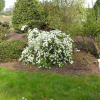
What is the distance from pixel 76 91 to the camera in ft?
10.6

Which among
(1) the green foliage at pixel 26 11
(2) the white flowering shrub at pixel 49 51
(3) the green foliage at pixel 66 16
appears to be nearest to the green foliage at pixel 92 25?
(2) the white flowering shrub at pixel 49 51

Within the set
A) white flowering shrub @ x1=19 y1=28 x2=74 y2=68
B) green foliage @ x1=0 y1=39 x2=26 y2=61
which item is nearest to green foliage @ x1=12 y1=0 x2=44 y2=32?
green foliage @ x1=0 y1=39 x2=26 y2=61

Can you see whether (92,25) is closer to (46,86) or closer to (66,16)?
(66,16)

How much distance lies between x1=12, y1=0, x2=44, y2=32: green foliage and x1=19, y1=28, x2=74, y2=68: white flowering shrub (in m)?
4.08

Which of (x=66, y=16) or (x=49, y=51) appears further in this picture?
(x=66, y=16)

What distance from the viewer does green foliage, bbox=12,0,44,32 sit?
8344mm

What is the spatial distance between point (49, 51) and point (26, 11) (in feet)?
15.6

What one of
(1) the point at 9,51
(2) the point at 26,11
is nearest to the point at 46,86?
(1) the point at 9,51

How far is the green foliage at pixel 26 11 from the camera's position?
8.34m

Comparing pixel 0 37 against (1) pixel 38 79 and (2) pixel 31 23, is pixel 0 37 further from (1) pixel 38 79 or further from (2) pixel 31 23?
(1) pixel 38 79

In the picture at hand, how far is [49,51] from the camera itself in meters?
4.95

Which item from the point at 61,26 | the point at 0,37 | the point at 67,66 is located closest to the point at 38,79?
the point at 67,66

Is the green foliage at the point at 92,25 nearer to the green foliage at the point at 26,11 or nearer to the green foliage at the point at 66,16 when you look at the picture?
the green foliage at the point at 66,16

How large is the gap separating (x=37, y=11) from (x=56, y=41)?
A: 471cm
